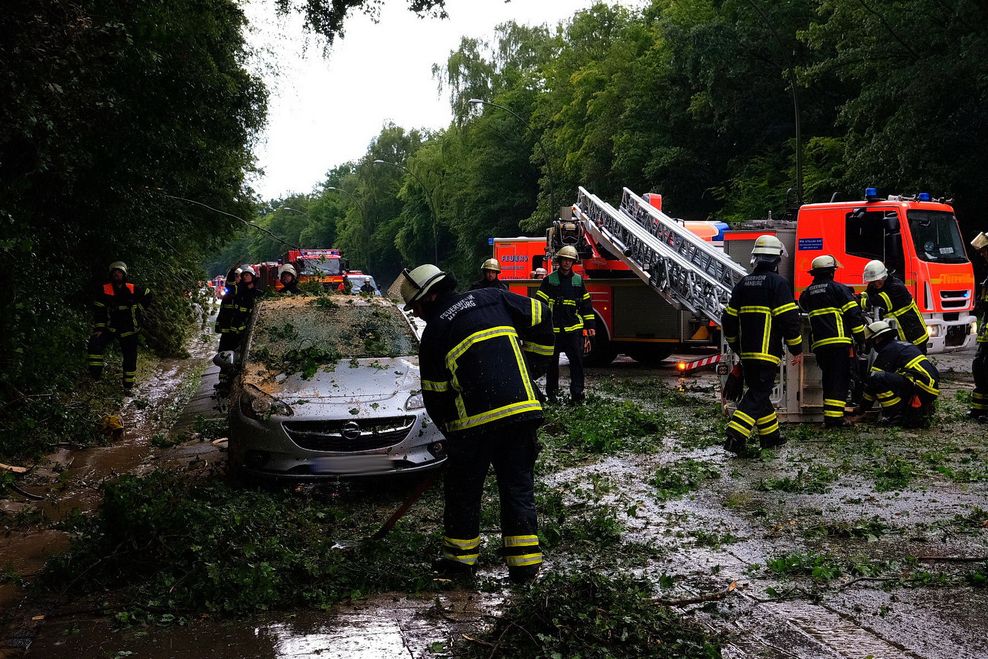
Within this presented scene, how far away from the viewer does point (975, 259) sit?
2153cm

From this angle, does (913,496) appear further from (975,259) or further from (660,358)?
(975,259)

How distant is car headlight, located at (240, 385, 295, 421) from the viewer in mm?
7145

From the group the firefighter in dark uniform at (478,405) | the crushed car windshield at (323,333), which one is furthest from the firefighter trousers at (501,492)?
the crushed car windshield at (323,333)

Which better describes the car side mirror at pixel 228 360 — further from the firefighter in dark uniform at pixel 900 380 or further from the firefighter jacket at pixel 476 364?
the firefighter in dark uniform at pixel 900 380

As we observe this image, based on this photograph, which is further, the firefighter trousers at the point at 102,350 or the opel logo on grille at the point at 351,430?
the firefighter trousers at the point at 102,350

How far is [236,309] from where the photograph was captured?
13852mm

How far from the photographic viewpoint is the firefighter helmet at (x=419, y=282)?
5250 millimetres

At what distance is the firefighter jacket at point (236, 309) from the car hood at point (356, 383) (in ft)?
20.2

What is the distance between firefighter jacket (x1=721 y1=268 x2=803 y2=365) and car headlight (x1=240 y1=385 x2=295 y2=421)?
4143 millimetres

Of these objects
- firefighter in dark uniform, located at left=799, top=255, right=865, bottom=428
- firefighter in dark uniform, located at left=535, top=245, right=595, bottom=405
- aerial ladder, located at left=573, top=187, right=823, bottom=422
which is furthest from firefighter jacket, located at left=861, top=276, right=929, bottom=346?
firefighter in dark uniform, located at left=535, top=245, right=595, bottom=405

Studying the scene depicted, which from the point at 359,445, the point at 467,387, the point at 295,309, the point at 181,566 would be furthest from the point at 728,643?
the point at 295,309

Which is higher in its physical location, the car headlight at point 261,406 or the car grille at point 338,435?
the car headlight at point 261,406

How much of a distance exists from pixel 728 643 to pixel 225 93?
12.1m

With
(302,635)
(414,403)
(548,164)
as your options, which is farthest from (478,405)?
(548,164)
